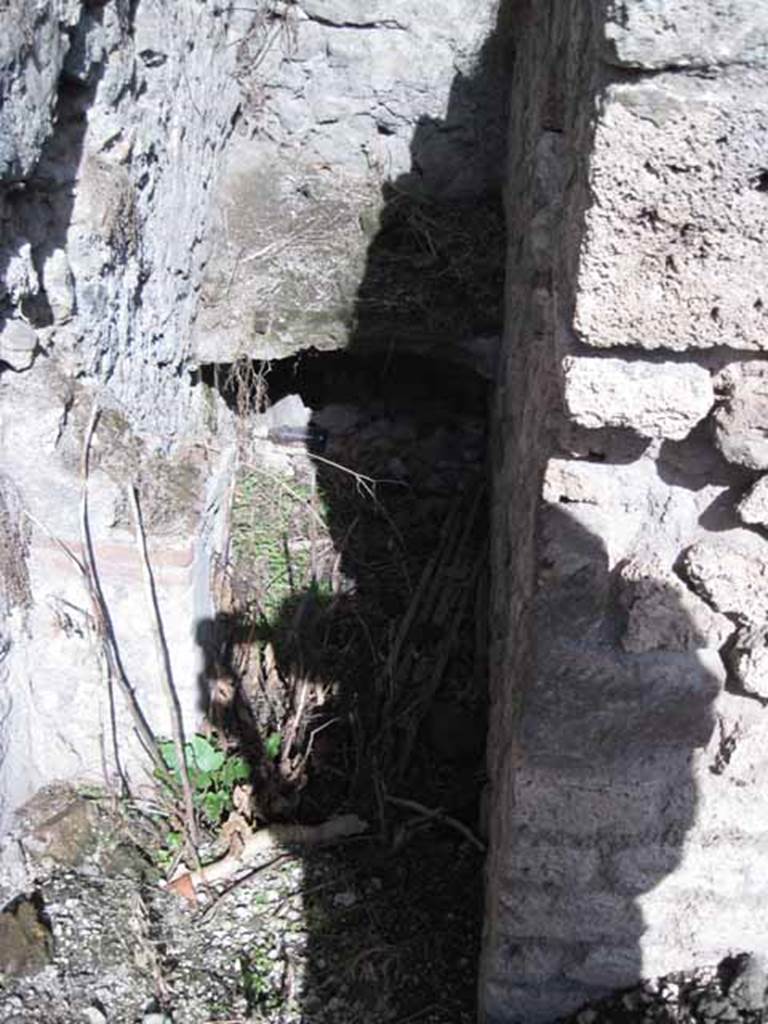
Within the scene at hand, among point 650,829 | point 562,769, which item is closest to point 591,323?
point 562,769

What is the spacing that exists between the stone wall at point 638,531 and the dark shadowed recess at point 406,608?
58cm

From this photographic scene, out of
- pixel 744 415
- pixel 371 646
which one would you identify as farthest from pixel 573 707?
pixel 371 646

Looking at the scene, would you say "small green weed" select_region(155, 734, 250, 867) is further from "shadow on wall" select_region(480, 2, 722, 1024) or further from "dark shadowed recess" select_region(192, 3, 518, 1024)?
"shadow on wall" select_region(480, 2, 722, 1024)

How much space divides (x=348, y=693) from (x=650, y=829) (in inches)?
66.7

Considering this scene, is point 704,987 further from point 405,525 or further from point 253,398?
point 253,398

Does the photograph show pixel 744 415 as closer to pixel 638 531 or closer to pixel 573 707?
pixel 638 531

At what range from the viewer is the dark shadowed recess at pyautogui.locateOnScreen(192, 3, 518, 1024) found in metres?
2.94

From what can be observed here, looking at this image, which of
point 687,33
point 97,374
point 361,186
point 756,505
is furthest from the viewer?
point 361,186

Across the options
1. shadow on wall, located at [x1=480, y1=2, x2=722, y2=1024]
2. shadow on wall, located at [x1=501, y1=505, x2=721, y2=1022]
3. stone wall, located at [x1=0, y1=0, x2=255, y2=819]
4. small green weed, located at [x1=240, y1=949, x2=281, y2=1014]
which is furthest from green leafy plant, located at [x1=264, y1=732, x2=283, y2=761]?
shadow on wall, located at [x1=501, y1=505, x2=721, y2=1022]

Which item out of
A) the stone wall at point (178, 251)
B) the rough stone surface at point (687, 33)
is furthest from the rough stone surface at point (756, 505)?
the stone wall at point (178, 251)

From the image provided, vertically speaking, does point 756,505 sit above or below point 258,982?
above

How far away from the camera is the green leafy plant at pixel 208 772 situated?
130 inches

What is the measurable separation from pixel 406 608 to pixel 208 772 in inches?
39.2

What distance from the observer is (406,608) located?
3.98 m
